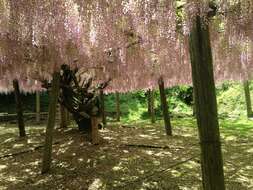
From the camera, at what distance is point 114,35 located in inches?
275

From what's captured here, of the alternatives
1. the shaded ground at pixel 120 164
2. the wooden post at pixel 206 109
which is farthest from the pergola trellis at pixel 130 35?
the shaded ground at pixel 120 164

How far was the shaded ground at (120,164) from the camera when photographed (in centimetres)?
747

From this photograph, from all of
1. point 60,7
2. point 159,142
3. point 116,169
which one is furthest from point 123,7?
point 159,142

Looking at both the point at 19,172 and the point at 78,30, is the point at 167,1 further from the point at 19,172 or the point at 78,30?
the point at 19,172

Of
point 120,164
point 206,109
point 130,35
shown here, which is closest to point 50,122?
point 120,164

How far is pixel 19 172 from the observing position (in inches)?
344

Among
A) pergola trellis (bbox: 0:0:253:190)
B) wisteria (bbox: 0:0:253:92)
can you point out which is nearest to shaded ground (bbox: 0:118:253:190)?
pergola trellis (bbox: 0:0:253:190)

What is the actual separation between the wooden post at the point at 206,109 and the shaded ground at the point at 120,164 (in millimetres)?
2595

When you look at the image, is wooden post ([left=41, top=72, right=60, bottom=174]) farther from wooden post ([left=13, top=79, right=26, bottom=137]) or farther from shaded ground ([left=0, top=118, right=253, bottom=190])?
wooden post ([left=13, top=79, right=26, bottom=137])

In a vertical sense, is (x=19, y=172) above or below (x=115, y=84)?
below

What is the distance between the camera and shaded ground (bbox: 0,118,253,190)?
7.47 meters

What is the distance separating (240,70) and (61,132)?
5.48 m

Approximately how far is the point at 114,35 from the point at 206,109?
9.38 feet

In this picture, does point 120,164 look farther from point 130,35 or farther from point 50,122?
point 130,35
